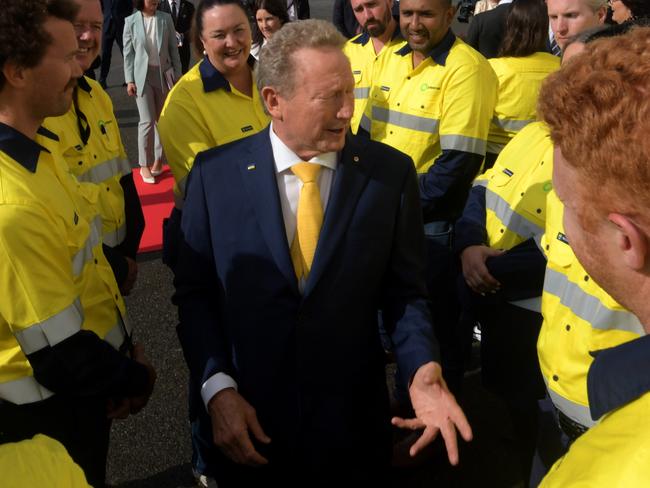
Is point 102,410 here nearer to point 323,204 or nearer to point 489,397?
point 323,204

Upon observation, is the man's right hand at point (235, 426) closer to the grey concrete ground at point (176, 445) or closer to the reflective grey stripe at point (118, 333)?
the reflective grey stripe at point (118, 333)

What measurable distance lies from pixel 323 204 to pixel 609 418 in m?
1.19

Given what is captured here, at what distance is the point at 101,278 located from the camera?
6.86 feet

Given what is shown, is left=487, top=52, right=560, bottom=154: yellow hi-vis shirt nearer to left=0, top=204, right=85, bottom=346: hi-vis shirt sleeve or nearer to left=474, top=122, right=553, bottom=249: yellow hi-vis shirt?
left=474, top=122, right=553, bottom=249: yellow hi-vis shirt

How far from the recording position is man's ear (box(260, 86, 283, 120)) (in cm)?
196

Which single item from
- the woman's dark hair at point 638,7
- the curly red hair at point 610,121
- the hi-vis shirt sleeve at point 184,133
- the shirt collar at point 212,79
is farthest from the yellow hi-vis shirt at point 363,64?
the curly red hair at point 610,121

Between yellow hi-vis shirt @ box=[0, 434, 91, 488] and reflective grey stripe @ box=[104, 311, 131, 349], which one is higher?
yellow hi-vis shirt @ box=[0, 434, 91, 488]

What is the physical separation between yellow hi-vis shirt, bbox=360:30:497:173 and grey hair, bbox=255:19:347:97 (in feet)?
4.19

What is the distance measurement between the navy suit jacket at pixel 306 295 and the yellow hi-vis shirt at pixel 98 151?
925mm

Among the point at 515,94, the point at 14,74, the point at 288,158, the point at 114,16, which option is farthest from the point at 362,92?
the point at 114,16

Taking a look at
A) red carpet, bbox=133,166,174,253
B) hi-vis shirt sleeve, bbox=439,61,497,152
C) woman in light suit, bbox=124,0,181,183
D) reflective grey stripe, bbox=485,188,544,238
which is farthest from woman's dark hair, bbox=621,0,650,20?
woman in light suit, bbox=124,0,181,183

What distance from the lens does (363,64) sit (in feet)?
13.1

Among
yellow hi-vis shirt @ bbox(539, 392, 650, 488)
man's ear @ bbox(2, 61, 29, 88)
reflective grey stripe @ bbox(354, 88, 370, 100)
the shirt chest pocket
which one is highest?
man's ear @ bbox(2, 61, 29, 88)

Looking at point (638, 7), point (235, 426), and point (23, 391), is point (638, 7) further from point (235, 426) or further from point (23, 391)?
point (23, 391)
